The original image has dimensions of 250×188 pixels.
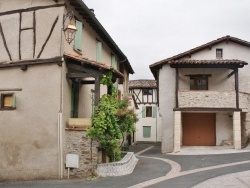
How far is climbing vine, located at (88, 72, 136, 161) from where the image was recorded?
13.5m

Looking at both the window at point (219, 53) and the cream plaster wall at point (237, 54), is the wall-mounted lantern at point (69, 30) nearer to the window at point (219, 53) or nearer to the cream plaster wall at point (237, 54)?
the cream plaster wall at point (237, 54)

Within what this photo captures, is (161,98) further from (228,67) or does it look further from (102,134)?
(102,134)

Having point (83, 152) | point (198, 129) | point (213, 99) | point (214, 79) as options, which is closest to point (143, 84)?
point (198, 129)

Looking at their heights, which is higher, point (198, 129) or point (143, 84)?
point (143, 84)

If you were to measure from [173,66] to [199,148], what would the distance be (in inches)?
226

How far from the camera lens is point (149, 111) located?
134 ft

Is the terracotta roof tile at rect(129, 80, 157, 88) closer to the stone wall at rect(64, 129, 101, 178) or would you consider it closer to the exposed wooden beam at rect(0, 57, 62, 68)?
the exposed wooden beam at rect(0, 57, 62, 68)

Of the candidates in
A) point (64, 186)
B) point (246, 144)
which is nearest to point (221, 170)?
point (64, 186)

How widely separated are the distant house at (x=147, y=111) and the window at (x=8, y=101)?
26.6m

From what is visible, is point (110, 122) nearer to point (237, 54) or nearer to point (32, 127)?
point (32, 127)

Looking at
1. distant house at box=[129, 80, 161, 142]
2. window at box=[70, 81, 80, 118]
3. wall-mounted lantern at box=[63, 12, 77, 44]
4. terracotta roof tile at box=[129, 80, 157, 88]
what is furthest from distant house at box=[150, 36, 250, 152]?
distant house at box=[129, 80, 161, 142]

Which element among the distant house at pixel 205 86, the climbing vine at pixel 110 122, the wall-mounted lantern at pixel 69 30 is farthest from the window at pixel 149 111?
the wall-mounted lantern at pixel 69 30

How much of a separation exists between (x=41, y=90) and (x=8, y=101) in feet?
5.60

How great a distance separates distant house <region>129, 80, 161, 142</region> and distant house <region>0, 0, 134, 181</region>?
2582cm
